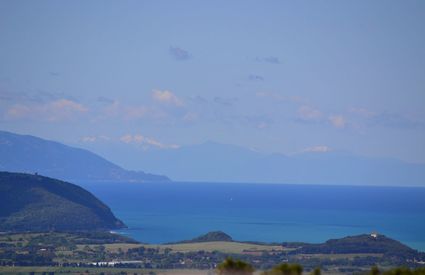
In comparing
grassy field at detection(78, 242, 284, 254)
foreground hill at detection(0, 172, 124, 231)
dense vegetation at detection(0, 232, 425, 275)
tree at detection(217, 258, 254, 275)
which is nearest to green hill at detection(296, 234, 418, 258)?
dense vegetation at detection(0, 232, 425, 275)

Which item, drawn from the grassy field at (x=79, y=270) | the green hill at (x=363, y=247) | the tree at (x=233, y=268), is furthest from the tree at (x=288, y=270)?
the green hill at (x=363, y=247)

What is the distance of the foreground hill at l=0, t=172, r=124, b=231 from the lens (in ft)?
535

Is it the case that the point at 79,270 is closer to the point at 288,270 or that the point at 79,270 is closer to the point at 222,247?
the point at 222,247

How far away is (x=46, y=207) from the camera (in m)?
173

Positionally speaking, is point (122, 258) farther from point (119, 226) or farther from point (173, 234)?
point (119, 226)

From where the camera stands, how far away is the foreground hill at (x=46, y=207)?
163 meters

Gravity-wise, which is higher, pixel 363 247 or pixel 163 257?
pixel 363 247

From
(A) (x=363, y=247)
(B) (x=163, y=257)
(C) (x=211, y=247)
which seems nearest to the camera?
(B) (x=163, y=257)

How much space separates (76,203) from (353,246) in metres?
80.7

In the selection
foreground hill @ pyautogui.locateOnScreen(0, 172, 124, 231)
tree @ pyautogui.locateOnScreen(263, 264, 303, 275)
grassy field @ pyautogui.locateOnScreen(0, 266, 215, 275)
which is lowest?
tree @ pyautogui.locateOnScreen(263, 264, 303, 275)

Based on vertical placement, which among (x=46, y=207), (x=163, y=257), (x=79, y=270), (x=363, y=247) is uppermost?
(x=46, y=207)

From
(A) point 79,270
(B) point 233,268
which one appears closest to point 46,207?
(A) point 79,270

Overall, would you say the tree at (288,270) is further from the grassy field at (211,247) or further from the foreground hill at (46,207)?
the foreground hill at (46,207)

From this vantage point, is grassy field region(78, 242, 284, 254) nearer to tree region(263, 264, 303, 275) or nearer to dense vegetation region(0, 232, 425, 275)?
dense vegetation region(0, 232, 425, 275)
